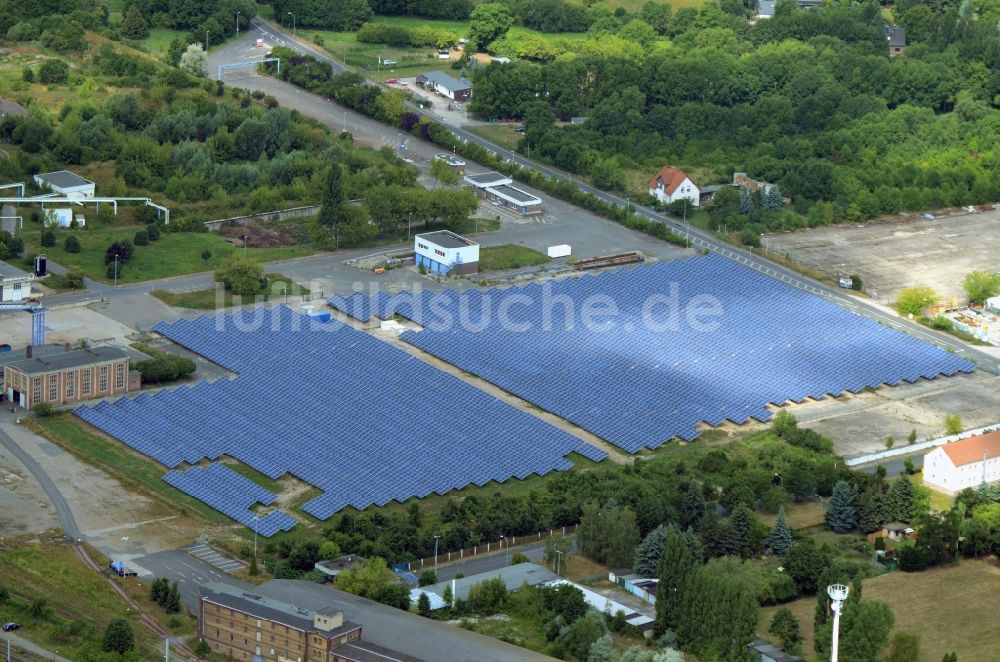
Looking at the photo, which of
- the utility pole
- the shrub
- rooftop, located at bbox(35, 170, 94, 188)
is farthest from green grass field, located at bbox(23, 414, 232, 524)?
the shrub

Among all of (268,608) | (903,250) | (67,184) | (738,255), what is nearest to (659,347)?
(738,255)

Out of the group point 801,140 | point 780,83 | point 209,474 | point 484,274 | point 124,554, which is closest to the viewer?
point 124,554

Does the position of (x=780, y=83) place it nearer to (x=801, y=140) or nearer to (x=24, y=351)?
(x=801, y=140)

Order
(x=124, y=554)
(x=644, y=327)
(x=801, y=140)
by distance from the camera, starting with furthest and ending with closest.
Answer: (x=801, y=140) < (x=644, y=327) < (x=124, y=554)

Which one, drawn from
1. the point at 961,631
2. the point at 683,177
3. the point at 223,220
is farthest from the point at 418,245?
the point at 961,631

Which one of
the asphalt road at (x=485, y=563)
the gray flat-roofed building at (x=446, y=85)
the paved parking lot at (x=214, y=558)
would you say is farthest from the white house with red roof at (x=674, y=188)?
the paved parking lot at (x=214, y=558)
